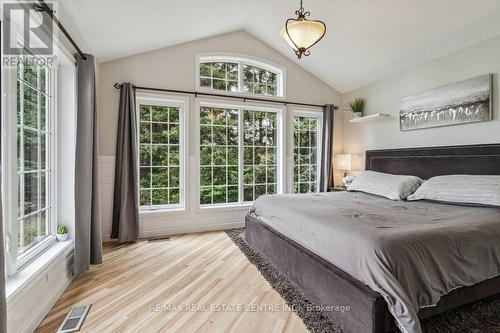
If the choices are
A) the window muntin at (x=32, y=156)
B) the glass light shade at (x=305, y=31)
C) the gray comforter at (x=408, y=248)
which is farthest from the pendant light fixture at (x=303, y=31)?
the window muntin at (x=32, y=156)

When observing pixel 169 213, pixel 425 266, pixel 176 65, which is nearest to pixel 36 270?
pixel 169 213

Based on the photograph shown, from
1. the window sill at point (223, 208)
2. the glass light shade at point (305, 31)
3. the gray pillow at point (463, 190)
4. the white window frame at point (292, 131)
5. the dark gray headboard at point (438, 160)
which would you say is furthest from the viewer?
the white window frame at point (292, 131)

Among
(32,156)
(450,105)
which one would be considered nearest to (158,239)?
(32,156)

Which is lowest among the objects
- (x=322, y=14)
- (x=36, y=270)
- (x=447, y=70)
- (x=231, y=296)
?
(x=231, y=296)

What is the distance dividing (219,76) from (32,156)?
2864 millimetres

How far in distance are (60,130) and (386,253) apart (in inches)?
117

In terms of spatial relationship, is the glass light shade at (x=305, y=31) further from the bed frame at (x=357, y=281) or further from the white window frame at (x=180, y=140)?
the white window frame at (x=180, y=140)

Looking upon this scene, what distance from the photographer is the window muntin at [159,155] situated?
3852 mm

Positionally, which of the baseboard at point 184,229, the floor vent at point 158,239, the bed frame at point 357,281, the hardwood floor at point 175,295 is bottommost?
the hardwood floor at point 175,295

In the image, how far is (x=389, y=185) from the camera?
10.6 feet

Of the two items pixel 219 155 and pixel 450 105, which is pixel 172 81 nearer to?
pixel 219 155

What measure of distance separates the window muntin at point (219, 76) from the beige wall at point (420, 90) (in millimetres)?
2204

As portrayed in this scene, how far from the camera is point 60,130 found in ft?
8.31

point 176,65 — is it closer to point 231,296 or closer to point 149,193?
point 149,193
